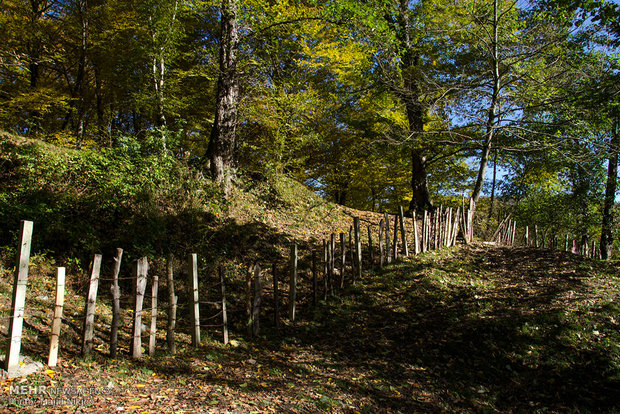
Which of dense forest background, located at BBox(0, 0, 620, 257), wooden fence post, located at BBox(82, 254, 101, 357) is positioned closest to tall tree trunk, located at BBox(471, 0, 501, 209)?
dense forest background, located at BBox(0, 0, 620, 257)

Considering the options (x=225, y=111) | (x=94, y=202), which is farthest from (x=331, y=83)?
(x=94, y=202)

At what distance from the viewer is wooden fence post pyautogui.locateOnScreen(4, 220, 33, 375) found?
2.99m

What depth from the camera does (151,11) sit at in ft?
36.9

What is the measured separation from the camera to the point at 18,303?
3115 millimetres

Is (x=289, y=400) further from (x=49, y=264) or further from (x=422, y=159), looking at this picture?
(x=422, y=159)

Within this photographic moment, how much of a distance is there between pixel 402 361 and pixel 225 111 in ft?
23.6

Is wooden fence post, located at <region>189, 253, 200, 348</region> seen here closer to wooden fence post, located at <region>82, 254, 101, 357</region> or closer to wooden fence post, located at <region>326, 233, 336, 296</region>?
wooden fence post, located at <region>82, 254, 101, 357</region>

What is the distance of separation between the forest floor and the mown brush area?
22 millimetres

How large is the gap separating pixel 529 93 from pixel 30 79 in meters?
19.2

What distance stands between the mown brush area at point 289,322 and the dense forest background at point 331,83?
1.21ft

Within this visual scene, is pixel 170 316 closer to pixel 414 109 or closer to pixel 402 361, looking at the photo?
pixel 402 361

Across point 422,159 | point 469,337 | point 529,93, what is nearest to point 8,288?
point 469,337

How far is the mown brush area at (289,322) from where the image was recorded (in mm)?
3621

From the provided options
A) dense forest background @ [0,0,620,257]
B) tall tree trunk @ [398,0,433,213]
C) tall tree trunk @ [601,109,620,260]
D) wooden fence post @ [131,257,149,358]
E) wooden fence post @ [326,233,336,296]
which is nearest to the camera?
wooden fence post @ [131,257,149,358]
